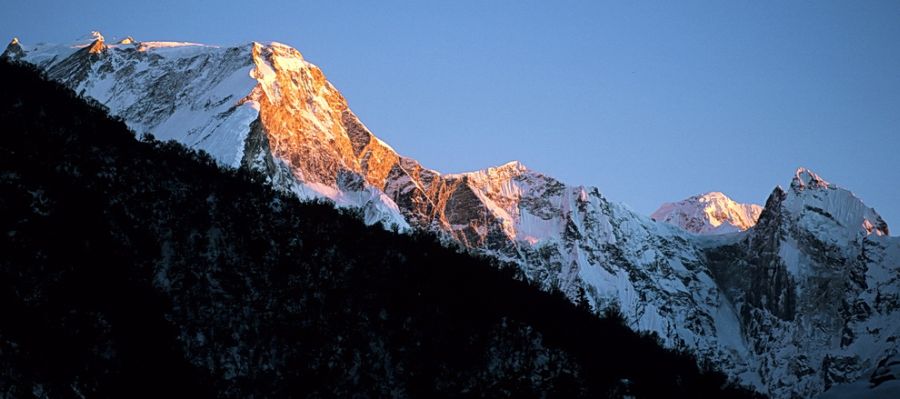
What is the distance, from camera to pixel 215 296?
83.5 meters

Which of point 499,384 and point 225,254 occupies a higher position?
point 225,254

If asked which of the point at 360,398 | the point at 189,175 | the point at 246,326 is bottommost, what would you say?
the point at 360,398

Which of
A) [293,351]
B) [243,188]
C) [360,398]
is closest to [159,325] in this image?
[293,351]

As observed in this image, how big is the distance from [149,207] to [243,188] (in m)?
16.2

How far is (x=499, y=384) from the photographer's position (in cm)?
9212

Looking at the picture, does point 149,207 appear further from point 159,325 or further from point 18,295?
point 18,295

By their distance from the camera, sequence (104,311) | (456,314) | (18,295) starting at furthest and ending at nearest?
(456,314) < (104,311) < (18,295)

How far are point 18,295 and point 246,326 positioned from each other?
834 inches

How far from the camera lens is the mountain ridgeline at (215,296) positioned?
2721 inches

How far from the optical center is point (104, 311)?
7225cm

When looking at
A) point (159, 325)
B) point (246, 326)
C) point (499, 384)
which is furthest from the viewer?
point (499, 384)

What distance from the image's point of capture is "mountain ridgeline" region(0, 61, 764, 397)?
227 feet

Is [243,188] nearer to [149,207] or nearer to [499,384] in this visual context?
[149,207]

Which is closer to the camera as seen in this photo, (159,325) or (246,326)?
(159,325)
